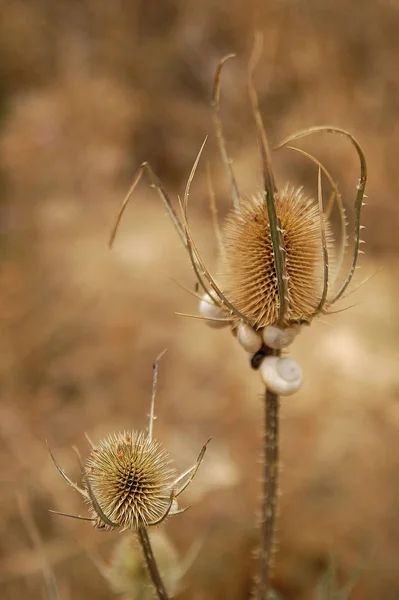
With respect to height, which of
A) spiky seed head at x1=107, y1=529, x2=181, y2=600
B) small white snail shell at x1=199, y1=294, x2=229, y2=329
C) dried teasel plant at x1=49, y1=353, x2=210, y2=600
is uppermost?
small white snail shell at x1=199, y1=294, x2=229, y2=329

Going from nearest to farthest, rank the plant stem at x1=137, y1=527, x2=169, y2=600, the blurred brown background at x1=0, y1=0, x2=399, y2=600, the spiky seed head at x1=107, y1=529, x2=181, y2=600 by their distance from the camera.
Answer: the plant stem at x1=137, y1=527, x2=169, y2=600 → the spiky seed head at x1=107, y1=529, x2=181, y2=600 → the blurred brown background at x1=0, y1=0, x2=399, y2=600

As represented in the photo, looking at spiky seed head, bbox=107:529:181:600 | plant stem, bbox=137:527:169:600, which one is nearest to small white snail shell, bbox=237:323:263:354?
plant stem, bbox=137:527:169:600

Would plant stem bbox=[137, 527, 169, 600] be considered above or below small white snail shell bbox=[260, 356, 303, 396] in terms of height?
below

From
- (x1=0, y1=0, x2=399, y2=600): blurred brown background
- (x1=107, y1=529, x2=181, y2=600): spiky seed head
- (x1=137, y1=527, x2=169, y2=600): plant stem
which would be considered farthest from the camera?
(x1=0, y1=0, x2=399, y2=600): blurred brown background

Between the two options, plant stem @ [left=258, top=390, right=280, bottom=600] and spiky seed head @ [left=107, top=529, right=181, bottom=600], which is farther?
spiky seed head @ [left=107, top=529, right=181, bottom=600]

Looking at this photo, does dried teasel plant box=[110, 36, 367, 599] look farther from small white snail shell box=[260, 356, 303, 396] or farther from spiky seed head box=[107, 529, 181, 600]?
spiky seed head box=[107, 529, 181, 600]

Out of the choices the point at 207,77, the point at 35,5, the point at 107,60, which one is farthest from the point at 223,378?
the point at 35,5

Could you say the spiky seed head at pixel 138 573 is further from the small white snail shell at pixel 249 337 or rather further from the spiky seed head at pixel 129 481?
the small white snail shell at pixel 249 337
